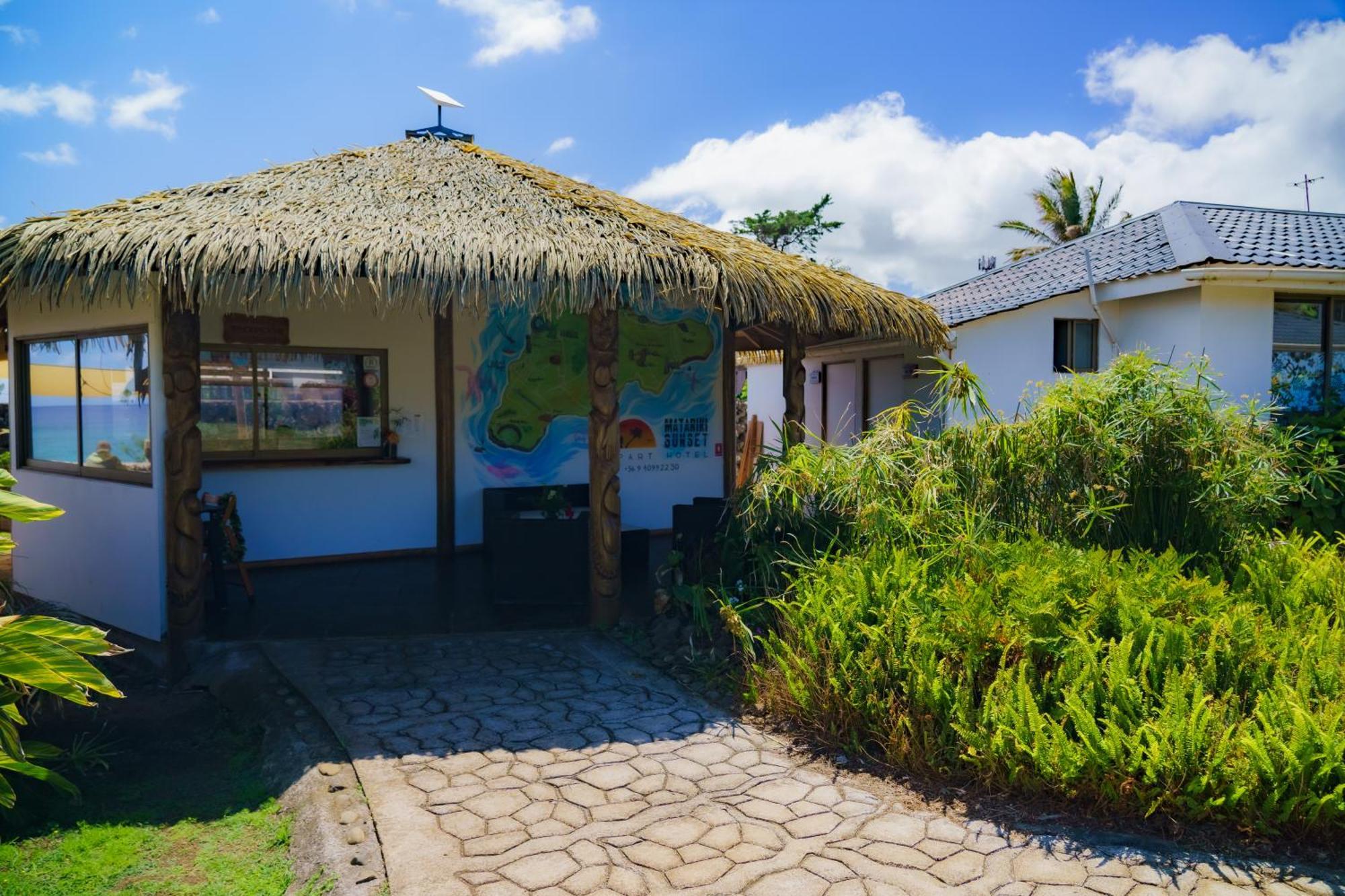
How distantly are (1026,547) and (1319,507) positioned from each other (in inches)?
260

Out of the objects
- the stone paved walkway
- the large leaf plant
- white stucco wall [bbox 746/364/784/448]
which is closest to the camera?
the stone paved walkway

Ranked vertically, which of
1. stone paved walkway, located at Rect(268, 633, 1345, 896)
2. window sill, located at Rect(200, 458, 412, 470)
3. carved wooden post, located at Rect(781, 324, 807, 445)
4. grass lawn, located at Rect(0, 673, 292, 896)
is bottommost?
grass lawn, located at Rect(0, 673, 292, 896)

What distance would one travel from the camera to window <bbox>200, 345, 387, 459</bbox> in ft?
25.7

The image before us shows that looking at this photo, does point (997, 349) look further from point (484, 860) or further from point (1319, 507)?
point (484, 860)

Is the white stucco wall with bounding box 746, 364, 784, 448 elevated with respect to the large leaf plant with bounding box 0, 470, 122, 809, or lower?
elevated

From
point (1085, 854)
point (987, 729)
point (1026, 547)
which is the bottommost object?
point (1085, 854)

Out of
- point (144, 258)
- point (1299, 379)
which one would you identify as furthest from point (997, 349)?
point (144, 258)

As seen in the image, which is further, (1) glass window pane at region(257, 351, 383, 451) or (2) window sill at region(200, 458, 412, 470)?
(1) glass window pane at region(257, 351, 383, 451)

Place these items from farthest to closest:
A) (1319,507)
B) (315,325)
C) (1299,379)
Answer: (1299,379)
(1319,507)
(315,325)

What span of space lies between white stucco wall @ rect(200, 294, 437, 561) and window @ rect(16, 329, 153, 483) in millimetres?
1019

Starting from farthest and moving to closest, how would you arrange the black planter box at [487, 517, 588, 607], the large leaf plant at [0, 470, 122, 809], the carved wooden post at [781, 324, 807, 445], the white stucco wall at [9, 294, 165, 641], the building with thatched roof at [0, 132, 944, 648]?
1. the carved wooden post at [781, 324, 807, 445]
2. the black planter box at [487, 517, 588, 607]
3. the white stucco wall at [9, 294, 165, 641]
4. the building with thatched roof at [0, 132, 944, 648]
5. the large leaf plant at [0, 470, 122, 809]

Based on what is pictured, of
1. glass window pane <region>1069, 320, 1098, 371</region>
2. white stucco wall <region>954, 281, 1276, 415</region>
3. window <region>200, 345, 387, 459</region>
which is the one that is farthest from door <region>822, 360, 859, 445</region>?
window <region>200, 345, 387, 459</region>

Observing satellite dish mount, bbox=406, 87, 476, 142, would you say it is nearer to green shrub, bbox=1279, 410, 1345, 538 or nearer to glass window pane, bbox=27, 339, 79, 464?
glass window pane, bbox=27, 339, 79, 464

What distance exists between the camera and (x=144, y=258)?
5.15 meters
